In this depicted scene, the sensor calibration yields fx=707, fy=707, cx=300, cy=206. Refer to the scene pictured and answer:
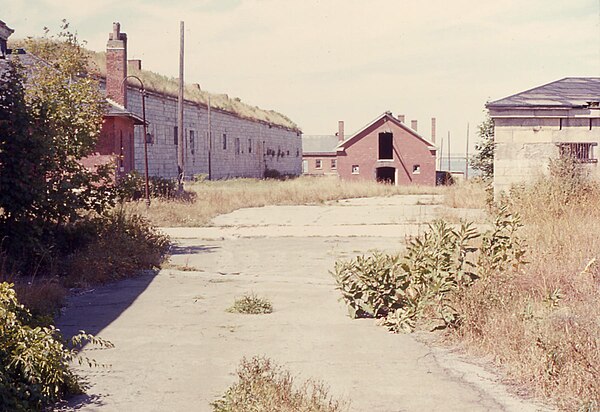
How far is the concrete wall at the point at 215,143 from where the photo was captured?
3672 centimetres

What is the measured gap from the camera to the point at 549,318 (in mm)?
7086

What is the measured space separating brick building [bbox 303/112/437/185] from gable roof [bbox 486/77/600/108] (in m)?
29.3

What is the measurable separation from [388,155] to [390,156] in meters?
0.27

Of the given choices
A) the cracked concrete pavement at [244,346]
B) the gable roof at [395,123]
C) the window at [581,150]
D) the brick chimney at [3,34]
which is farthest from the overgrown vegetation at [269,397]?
the gable roof at [395,123]

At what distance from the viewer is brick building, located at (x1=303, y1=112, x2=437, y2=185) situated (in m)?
54.8

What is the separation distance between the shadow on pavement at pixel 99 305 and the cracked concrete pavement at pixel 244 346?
0.01 metres

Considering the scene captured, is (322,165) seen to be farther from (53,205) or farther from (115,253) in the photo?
(53,205)

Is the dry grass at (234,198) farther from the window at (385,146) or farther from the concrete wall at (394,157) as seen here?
the window at (385,146)

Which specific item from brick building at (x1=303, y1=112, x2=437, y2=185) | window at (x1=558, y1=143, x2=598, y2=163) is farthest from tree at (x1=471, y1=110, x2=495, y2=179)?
brick building at (x1=303, y1=112, x2=437, y2=185)

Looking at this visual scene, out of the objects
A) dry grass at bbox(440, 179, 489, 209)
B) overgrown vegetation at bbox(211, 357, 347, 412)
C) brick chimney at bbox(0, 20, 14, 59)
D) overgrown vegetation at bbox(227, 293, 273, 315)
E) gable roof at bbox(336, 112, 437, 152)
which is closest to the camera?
overgrown vegetation at bbox(211, 357, 347, 412)

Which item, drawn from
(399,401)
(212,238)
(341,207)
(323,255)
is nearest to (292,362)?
(399,401)

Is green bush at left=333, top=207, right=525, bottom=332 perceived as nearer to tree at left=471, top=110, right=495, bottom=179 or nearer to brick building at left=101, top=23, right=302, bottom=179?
brick building at left=101, top=23, right=302, bottom=179

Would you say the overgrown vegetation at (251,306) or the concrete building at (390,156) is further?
the concrete building at (390,156)

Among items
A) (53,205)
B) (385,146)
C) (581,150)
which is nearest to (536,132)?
(581,150)
